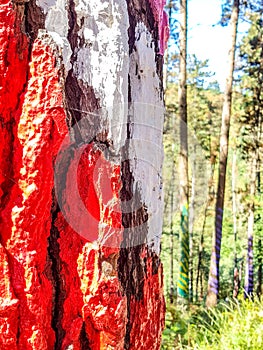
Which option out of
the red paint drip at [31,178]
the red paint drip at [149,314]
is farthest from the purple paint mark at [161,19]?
the red paint drip at [149,314]

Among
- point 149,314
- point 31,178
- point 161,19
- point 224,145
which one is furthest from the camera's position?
point 224,145

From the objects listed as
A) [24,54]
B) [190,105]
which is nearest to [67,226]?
[24,54]

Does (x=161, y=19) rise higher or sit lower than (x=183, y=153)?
lower

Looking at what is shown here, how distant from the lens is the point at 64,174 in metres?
1.03

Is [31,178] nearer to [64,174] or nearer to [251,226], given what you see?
[64,174]

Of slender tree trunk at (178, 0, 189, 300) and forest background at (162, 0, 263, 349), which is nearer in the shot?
forest background at (162, 0, 263, 349)

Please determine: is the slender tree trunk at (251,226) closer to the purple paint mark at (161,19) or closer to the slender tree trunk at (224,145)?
the slender tree trunk at (224,145)

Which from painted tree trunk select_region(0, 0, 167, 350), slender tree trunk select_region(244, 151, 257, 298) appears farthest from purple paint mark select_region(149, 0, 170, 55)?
slender tree trunk select_region(244, 151, 257, 298)

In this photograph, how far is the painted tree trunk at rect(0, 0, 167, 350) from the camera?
3.27ft

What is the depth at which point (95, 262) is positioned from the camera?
1.01 meters

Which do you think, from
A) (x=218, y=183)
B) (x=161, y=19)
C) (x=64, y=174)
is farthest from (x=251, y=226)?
(x=64, y=174)

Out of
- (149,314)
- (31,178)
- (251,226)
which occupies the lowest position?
(149,314)

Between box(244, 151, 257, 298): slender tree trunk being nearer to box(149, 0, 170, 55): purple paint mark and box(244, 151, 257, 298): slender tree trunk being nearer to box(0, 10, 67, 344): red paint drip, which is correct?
box(149, 0, 170, 55): purple paint mark

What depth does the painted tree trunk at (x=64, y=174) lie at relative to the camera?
997 millimetres
